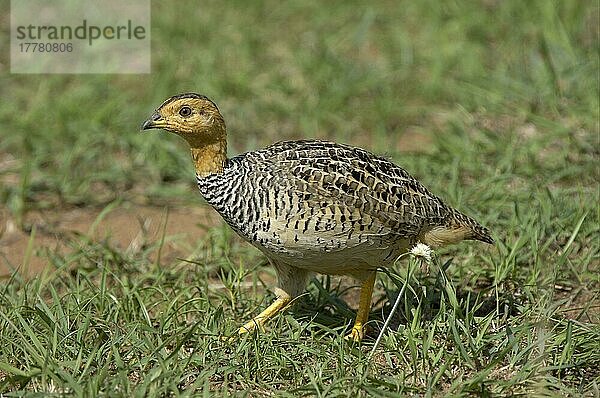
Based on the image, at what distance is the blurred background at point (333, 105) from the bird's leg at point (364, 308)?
145 cm

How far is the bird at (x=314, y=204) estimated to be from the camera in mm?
5008

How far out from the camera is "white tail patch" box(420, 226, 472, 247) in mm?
5441

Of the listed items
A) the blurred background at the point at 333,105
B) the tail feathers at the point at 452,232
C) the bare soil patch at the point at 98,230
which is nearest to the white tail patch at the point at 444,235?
the tail feathers at the point at 452,232

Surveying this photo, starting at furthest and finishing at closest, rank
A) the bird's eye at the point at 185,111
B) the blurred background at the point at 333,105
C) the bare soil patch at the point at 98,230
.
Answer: the blurred background at the point at 333,105
the bare soil patch at the point at 98,230
the bird's eye at the point at 185,111

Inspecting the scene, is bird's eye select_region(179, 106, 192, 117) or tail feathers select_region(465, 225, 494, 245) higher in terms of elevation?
bird's eye select_region(179, 106, 192, 117)

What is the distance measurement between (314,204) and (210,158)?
0.68 m

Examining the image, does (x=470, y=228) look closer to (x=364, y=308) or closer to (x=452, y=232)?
(x=452, y=232)

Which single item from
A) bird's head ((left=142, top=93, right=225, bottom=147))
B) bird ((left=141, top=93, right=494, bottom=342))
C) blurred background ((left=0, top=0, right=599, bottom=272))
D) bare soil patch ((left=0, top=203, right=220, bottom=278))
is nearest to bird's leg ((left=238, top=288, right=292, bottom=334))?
bird ((left=141, top=93, right=494, bottom=342))

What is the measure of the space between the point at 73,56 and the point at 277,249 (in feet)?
17.5

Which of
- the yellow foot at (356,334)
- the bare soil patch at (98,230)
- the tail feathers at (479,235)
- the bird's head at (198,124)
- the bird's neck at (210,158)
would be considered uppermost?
the bird's head at (198,124)

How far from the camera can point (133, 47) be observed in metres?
9.85

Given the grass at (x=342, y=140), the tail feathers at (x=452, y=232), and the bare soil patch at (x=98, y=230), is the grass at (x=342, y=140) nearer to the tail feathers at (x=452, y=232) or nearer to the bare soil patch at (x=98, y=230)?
the bare soil patch at (x=98, y=230)

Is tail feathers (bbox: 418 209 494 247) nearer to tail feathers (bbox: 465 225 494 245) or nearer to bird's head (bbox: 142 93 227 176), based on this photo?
tail feathers (bbox: 465 225 494 245)

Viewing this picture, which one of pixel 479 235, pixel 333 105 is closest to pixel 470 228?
pixel 479 235
